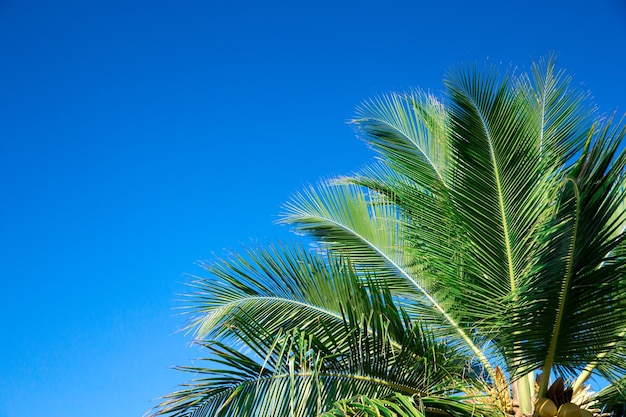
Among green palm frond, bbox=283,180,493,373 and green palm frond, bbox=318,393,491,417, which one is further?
green palm frond, bbox=283,180,493,373

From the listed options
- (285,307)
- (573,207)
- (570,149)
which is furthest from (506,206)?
(285,307)

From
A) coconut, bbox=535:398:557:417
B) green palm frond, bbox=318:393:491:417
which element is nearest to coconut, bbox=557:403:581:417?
coconut, bbox=535:398:557:417

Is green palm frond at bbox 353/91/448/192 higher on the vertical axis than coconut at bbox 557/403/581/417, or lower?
higher

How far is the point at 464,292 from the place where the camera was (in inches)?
209

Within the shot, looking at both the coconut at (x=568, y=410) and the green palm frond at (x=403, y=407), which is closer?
the green palm frond at (x=403, y=407)

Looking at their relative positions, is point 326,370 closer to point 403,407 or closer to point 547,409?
point 403,407

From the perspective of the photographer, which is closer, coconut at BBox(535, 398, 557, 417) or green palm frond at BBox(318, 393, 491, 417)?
green palm frond at BBox(318, 393, 491, 417)

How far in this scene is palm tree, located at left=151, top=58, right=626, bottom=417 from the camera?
4.67m

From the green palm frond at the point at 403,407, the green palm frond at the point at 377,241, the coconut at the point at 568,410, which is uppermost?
the green palm frond at the point at 377,241

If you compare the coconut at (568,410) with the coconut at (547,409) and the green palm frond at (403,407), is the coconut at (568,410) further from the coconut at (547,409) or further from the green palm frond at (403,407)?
the green palm frond at (403,407)

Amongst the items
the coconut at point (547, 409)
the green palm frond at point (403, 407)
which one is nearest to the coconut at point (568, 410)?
the coconut at point (547, 409)

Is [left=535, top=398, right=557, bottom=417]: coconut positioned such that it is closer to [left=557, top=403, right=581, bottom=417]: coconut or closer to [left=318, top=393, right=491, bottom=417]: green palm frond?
[left=557, top=403, right=581, bottom=417]: coconut

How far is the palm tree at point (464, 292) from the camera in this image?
184 inches

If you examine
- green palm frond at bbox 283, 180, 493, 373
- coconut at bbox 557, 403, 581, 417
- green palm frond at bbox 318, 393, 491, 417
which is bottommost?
coconut at bbox 557, 403, 581, 417
